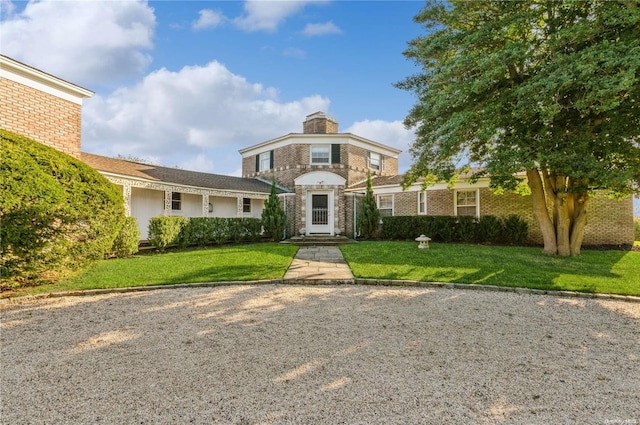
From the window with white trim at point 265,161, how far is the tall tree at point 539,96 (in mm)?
11475

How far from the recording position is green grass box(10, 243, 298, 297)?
6.50 meters

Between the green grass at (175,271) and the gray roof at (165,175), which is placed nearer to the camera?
the green grass at (175,271)

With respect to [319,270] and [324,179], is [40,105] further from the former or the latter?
[324,179]

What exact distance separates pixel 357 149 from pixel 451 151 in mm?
9932

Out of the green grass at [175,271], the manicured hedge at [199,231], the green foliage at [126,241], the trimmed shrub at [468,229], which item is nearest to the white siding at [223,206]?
the manicured hedge at [199,231]

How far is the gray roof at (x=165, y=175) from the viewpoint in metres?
13.1

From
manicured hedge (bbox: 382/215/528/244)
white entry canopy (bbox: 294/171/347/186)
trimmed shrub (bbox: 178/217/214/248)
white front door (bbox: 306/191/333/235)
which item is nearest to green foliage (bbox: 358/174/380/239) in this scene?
manicured hedge (bbox: 382/215/528/244)

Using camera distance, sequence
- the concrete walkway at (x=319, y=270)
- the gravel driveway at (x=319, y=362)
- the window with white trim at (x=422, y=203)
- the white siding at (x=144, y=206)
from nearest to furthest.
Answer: the gravel driveway at (x=319, y=362) → the concrete walkway at (x=319, y=270) → the white siding at (x=144, y=206) → the window with white trim at (x=422, y=203)

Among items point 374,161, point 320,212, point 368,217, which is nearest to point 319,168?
point 320,212

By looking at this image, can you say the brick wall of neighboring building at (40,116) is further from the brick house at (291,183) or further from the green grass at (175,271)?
the green grass at (175,271)

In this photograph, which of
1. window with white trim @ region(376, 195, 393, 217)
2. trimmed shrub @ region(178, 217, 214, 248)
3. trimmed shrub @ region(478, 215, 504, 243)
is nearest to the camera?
trimmed shrub @ region(178, 217, 214, 248)

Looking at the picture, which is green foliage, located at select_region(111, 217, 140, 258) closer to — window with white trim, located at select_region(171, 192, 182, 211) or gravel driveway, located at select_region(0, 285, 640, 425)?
gravel driveway, located at select_region(0, 285, 640, 425)

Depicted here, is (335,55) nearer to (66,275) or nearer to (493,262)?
(493,262)

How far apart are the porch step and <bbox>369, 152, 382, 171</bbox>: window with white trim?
23.3ft
